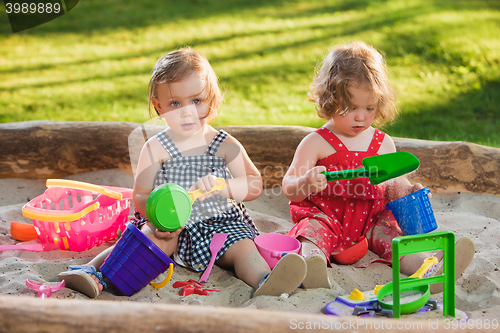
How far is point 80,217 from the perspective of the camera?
77.5 inches

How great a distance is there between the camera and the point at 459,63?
553 cm

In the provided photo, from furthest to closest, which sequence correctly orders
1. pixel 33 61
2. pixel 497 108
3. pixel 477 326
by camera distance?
pixel 33 61 < pixel 497 108 < pixel 477 326

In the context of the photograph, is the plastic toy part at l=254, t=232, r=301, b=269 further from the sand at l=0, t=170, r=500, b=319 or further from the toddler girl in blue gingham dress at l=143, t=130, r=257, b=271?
the sand at l=0, t=170, r=500, b=319

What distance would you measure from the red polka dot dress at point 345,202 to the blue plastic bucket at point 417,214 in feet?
0.63

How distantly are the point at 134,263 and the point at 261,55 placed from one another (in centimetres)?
505

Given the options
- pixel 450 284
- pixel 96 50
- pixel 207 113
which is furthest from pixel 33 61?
pixel 450 284

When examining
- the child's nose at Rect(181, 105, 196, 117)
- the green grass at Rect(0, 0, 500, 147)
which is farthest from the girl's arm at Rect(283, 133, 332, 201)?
the green grass at Rect(0, 0, 500, 147)

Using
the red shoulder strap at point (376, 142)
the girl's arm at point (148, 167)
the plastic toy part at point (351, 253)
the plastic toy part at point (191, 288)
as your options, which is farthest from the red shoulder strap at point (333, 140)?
the plastic toy part at point (191, 288)

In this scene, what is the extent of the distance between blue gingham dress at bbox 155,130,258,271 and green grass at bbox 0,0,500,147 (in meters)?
1.43

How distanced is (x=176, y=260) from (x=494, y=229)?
148 centimetres

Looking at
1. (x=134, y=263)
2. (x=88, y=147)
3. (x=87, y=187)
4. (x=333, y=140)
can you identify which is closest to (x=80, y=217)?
(x=87, y=187)

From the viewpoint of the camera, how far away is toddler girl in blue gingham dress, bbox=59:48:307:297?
1.88m

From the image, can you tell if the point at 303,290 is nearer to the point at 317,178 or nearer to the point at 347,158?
the point at 317,178

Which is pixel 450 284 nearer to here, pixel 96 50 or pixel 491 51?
pixel 491 51
